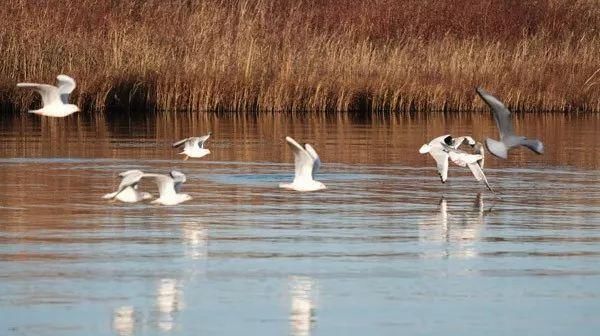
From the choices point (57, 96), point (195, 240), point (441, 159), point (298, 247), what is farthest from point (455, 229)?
point (57, 96)

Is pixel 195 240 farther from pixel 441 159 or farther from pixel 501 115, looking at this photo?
pixel 501 115

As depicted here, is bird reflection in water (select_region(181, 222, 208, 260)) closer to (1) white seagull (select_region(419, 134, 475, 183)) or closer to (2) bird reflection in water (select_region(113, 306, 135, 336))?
(2) bird reflection in water (select_region(113, 306, 135, 336))

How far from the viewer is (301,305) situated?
8664 mm

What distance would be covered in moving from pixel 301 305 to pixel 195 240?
249 cm

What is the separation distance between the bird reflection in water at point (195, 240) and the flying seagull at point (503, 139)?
3937mm

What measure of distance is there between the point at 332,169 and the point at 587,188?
305 centimetres

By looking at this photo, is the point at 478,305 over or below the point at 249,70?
below

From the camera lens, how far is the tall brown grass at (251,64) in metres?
26.8

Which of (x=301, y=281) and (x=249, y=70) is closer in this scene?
(x=301, y=281)

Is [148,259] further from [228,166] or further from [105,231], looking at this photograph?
[228,166]

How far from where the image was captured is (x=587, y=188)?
15016 mm

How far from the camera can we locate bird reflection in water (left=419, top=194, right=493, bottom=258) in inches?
426

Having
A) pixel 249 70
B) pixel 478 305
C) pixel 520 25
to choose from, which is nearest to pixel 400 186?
pixel 478 305

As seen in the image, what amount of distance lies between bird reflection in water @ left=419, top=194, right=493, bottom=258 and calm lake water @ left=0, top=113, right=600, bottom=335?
0.08 ft
